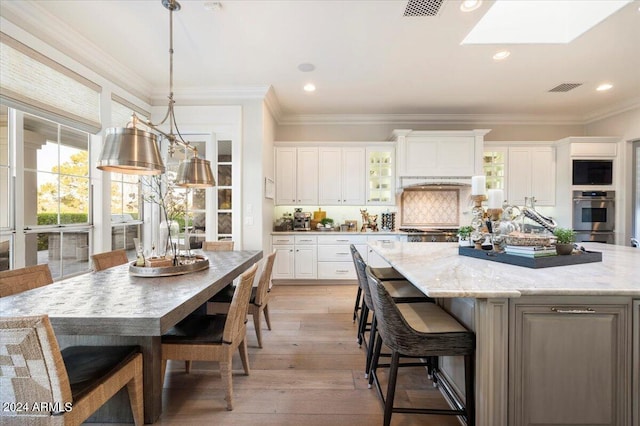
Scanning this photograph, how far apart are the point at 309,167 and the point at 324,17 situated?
2.57 m

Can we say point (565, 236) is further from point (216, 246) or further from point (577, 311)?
point (216, 246)

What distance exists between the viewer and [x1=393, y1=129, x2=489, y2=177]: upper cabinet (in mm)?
4566

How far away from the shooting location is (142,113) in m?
3.77

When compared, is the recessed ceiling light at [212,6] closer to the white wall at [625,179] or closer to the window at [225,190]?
the window at [225,190]

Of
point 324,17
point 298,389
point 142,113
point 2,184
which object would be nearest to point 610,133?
point 324,17

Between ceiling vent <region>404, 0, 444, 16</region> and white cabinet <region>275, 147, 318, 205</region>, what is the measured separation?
105 inches

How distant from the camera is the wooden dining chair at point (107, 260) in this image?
233 centimetres

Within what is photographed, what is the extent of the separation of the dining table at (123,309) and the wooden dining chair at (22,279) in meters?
0.17

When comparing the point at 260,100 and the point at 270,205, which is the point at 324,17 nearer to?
the point at 260,100

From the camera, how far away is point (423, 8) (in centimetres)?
231

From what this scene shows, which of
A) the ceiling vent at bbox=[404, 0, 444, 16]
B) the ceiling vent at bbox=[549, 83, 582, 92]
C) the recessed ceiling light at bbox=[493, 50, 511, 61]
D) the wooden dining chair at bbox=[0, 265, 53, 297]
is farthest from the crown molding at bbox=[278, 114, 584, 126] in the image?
the wooden dining chair at bbox=[0, 265, 53, 297]

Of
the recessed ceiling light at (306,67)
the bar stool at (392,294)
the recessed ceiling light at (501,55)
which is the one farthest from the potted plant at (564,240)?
the recessed ceiling light at (306,67)

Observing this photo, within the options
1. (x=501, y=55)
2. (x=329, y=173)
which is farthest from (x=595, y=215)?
(x=329, y=173)

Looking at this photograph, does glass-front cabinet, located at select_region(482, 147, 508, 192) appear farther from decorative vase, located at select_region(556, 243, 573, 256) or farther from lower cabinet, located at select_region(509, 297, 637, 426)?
lower cabinet, located at select_region(509, 297, 637, 426)
